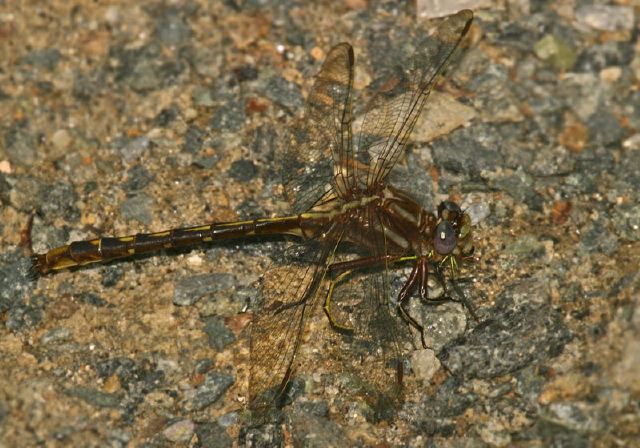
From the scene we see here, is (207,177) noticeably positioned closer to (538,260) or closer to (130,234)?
(130,234)

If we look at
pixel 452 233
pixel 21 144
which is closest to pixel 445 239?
pixel 452 233

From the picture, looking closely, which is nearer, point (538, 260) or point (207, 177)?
point (538, 260)

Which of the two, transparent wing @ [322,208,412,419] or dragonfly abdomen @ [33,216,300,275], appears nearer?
transparent wing @ [322,208,412,419]

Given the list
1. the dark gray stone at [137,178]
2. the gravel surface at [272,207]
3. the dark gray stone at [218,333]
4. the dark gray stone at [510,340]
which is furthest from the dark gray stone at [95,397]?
the dark gray stone at [510,340]

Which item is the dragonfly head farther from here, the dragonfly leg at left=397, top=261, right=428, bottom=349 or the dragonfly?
the dragonfly leg at left=397, top=261, right=428, bottom=349

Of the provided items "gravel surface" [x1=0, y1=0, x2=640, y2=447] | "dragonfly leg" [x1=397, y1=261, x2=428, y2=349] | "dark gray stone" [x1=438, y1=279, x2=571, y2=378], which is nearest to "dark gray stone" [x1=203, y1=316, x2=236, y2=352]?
"gravel surface" [x1=0, y1=0, x2=640, y2=447]

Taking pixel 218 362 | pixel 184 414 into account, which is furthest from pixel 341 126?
pixel 184 414

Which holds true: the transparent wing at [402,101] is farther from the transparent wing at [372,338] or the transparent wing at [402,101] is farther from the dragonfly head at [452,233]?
the transparent wing at [372,338]
